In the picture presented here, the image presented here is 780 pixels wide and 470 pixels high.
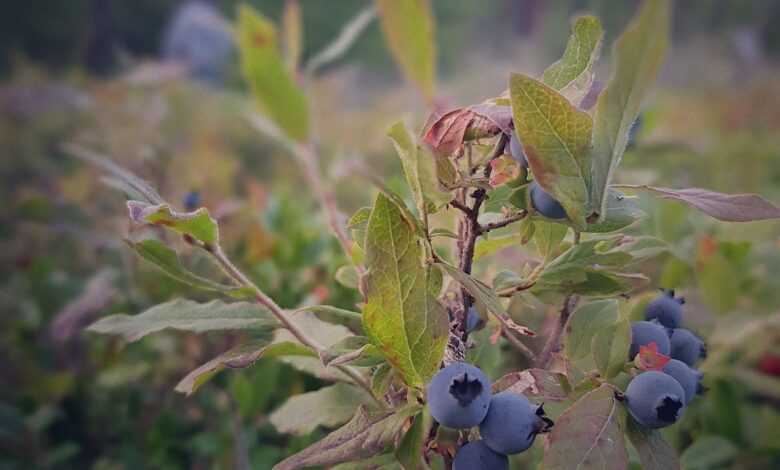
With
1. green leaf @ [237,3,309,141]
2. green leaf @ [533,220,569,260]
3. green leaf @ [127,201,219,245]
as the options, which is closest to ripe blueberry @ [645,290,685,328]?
green leaf @ [533,220,569,260]

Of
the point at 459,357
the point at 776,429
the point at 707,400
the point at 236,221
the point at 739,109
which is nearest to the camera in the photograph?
the point at 459,357

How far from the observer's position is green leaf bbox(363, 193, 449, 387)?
400 millimetres

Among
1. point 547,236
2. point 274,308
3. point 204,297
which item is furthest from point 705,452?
point 204,297

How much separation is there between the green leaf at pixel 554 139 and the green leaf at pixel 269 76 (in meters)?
0.64

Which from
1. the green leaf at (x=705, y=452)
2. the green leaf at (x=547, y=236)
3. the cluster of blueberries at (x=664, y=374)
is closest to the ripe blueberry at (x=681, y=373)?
the cluster of blueberries at (x=664, y=374)

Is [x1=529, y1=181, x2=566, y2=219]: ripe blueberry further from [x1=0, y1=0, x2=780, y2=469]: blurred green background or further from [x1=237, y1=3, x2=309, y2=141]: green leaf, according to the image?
[x1=237, y1=3, x2=309, y2=141]: green leaf

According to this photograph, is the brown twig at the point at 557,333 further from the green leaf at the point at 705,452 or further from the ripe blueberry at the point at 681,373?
the green leaf at the point at 705,452

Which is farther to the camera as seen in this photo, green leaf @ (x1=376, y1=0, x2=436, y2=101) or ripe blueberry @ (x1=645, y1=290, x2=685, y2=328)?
green leaf @ (x1=376, y1=0, x2=436, y2=101)

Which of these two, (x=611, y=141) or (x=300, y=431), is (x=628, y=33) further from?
(x=300, y=431)

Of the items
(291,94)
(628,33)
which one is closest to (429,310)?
(628,33)

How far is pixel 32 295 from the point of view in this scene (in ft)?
4.48

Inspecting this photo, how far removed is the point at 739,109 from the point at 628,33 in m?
6.29

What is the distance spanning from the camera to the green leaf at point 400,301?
0.40 metres

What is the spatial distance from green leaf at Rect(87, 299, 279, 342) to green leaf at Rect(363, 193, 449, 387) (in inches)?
4.7
